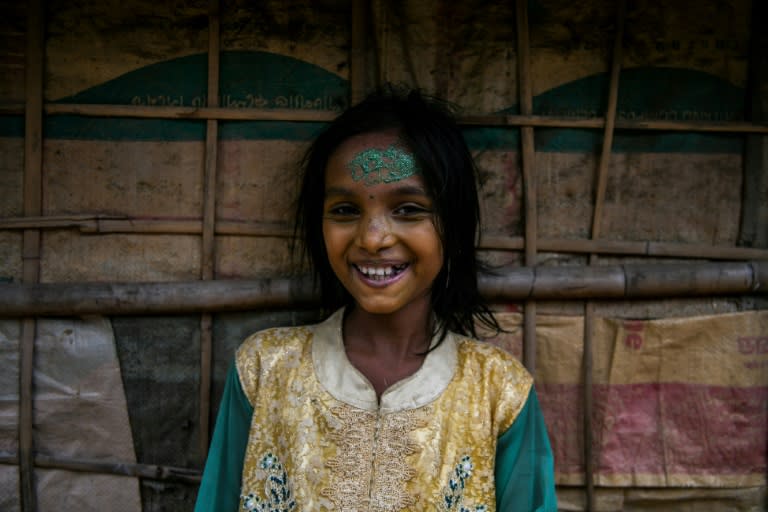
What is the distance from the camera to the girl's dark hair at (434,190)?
135 cm

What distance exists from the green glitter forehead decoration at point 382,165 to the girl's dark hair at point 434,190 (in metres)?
0.03

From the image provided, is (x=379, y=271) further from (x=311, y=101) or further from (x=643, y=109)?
(x=643, y=109)

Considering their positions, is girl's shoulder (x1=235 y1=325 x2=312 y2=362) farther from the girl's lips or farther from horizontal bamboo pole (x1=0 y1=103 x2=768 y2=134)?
horizontal bamboo pole (x1=0 y1=103 x2=768 y2=134)

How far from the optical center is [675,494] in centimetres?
181

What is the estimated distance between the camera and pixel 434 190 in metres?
1.33

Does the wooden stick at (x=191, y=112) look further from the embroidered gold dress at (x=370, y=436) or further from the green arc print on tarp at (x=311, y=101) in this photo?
the embroidered gold dress at (x=370, y=436)

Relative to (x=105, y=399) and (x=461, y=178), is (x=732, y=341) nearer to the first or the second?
(x=461, y=178)

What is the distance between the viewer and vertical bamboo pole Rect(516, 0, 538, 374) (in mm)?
1743

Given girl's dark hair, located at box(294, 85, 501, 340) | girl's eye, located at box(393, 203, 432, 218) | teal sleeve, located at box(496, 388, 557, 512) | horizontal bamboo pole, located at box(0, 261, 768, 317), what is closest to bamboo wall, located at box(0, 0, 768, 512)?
horizontal bamboo pole, located at box(0, 261, 768, 317)

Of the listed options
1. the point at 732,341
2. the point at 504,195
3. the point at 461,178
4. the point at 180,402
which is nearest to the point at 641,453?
the point at 732,341

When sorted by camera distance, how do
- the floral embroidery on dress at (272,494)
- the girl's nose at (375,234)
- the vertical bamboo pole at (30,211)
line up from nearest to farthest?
the girl's nose at (375,234) < the floral embroidery on dress at (272,494) < the vertical bamboo pole at (30,211)

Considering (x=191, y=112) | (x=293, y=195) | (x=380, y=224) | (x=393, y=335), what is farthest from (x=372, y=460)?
(x=191, y=112)

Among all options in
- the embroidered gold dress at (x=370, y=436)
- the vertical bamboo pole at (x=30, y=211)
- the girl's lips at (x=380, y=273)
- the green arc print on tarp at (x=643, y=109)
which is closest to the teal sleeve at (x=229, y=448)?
the embroidered gold dress at (x=370, y=436)

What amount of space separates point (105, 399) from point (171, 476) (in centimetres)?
30
